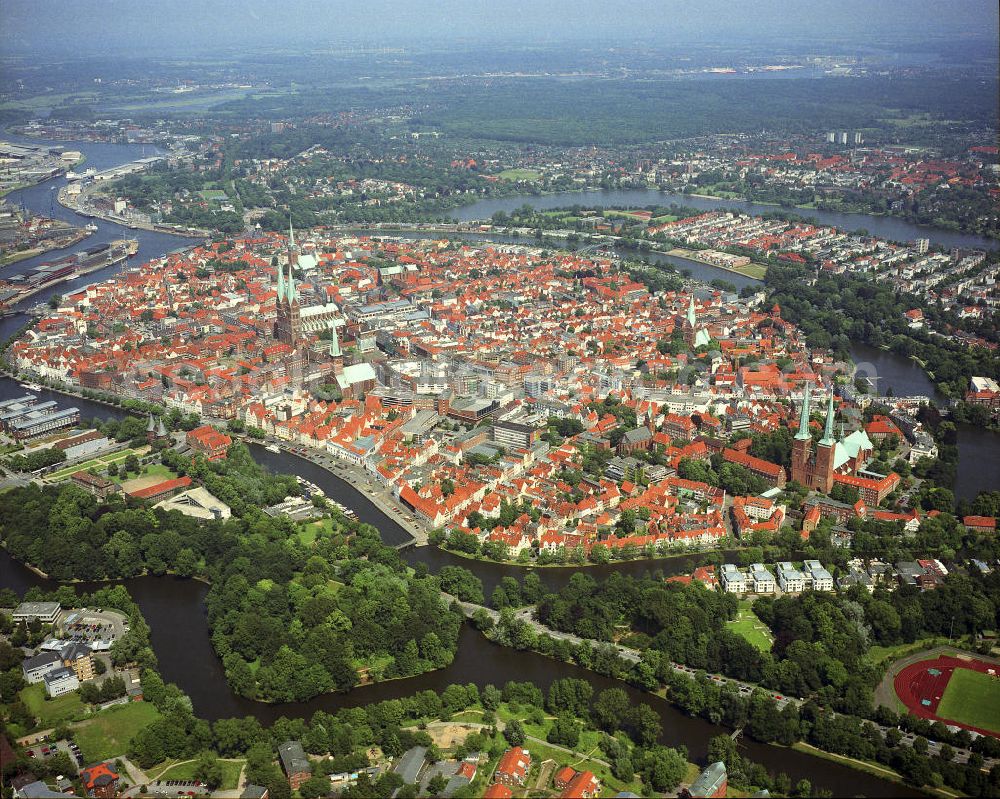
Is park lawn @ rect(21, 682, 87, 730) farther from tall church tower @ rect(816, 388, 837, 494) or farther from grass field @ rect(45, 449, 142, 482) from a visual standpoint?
tall church tower @ rect(816, 388, 837, 494)

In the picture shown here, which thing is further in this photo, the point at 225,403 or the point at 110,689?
the point at 225,403

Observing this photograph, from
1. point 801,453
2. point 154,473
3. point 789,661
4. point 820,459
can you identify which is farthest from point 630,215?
point 789,661

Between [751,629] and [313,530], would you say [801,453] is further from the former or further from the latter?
[313,530]

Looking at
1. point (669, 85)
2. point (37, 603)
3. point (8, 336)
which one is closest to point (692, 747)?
point (37, 603)

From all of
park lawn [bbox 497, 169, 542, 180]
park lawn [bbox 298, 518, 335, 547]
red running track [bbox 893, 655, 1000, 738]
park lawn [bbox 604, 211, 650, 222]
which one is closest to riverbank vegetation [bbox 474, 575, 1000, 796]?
red running track [bbox 893, 655, 1000, 738]

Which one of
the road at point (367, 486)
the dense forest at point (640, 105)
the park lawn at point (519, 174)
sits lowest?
the road at point (367, 486)

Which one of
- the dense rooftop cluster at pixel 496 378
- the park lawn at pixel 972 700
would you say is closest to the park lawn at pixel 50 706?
the dense rooftop cluster at pixel 496 378

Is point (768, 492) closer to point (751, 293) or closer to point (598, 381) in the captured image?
point (598, 381)

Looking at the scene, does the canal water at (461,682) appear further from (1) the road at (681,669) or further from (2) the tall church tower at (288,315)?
(2) the tall church tower at (288,315)
